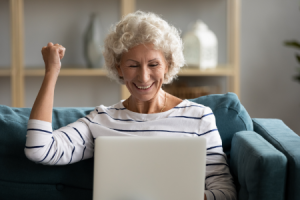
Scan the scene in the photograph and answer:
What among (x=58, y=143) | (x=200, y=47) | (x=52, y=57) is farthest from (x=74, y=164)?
(x=200, y=47)

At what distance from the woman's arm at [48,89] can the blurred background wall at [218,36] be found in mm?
1913

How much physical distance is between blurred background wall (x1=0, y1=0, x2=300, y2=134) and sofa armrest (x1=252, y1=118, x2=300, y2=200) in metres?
1.68

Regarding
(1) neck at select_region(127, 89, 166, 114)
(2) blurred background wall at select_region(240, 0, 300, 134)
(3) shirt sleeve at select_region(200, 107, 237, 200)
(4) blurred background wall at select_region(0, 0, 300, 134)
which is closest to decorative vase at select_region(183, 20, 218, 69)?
(4) blurred background wall at select_region(0, 0, 300, 134)

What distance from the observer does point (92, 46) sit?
9.95ft

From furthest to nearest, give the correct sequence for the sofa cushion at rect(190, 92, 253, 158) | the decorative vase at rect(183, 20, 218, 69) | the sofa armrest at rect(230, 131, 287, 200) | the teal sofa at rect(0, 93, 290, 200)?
the decorative vase at rect(183, 20, 218, 69)
the sofa cushion at rect(190, 92, 253, 158)
the teal sofa at rect(0, 93, 290, 200)
the sofa armrest at rect(230, 131, 287, 200)

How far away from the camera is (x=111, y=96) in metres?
3.34

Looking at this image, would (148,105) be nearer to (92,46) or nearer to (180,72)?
(180,72)

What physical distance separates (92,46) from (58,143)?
1.86 m

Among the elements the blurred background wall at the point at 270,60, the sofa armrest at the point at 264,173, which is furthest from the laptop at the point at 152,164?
the blurred background wall at the point at 270,60

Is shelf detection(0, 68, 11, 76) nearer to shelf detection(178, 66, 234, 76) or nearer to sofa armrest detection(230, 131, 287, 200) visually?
shelf detection(178, 66, 234, 76)

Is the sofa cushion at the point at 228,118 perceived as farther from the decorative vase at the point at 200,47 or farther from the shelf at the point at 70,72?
the shelf at the point at 70,72

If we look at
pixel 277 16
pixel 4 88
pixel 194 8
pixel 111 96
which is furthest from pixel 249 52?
pixel 4 88

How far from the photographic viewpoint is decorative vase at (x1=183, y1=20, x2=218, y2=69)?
294 centimetres

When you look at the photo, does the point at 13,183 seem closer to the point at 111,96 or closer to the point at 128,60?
the point at 128,60
